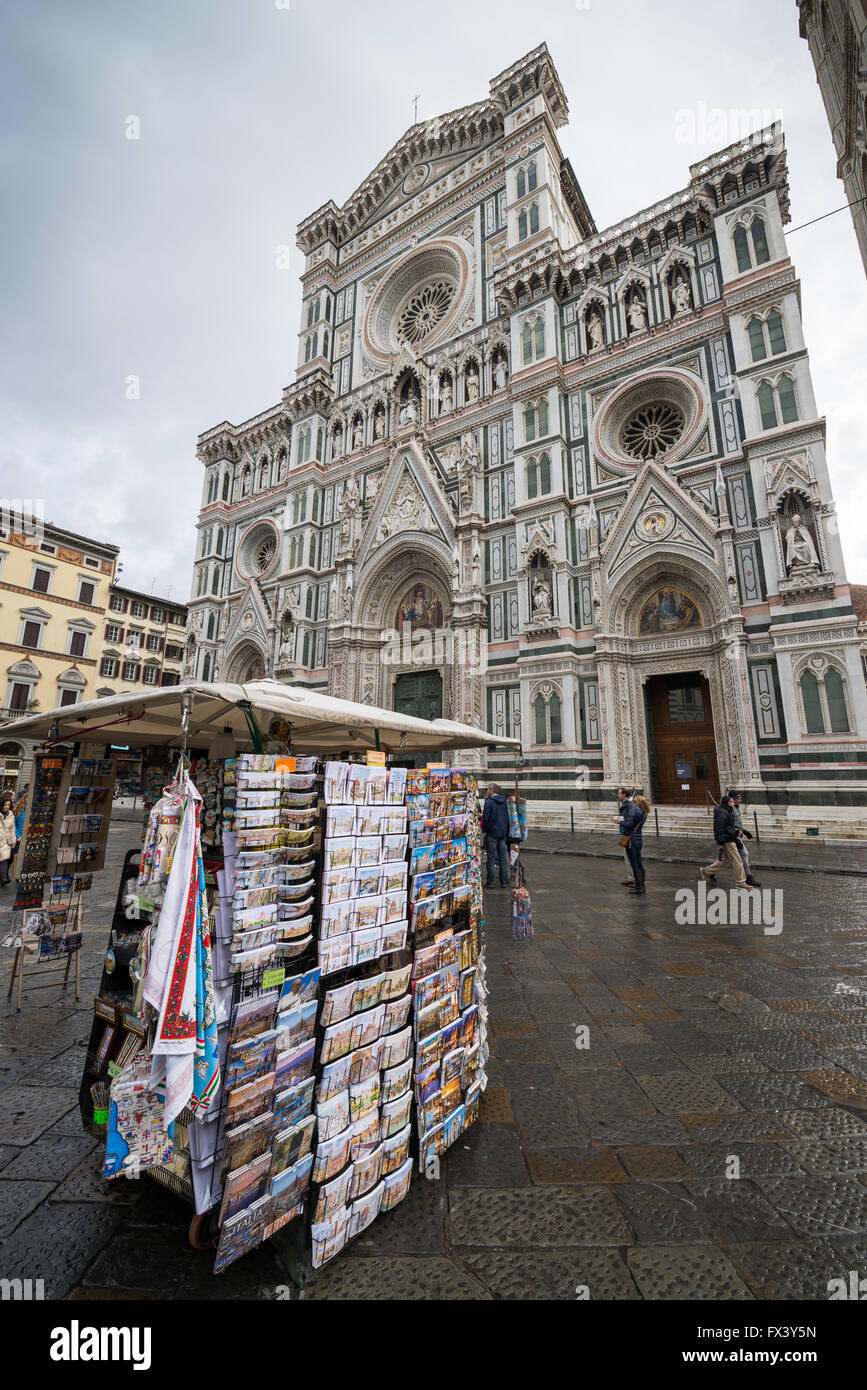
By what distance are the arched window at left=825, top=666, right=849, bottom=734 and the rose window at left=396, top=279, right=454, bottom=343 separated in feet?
63.8

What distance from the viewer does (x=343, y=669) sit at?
20359 millimetres

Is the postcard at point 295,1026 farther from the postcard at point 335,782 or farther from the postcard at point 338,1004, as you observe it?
the postcard at point 335,782

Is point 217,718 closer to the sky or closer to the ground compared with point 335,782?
closer to the sky

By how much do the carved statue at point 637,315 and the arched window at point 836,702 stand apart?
11679mm

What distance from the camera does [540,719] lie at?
1584cm

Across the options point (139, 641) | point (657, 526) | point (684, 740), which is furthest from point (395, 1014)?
point (139, 641)

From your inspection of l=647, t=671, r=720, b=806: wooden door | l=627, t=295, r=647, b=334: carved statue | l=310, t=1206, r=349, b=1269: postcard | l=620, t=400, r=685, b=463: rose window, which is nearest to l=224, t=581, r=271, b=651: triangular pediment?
l=620, t=400, r=685, b=463: rose window

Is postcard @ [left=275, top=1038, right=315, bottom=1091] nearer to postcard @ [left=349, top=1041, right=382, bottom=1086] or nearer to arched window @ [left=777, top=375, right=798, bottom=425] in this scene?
postcard @ [left=349, top=1041, right=382, bottom=1086]

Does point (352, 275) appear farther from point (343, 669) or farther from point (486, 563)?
point (343, 669)

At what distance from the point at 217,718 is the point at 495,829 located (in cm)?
566

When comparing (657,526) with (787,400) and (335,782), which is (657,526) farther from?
(335,782)

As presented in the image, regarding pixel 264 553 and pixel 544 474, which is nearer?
pixel 544 474

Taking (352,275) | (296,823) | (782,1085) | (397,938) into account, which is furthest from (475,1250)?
(352,275)
